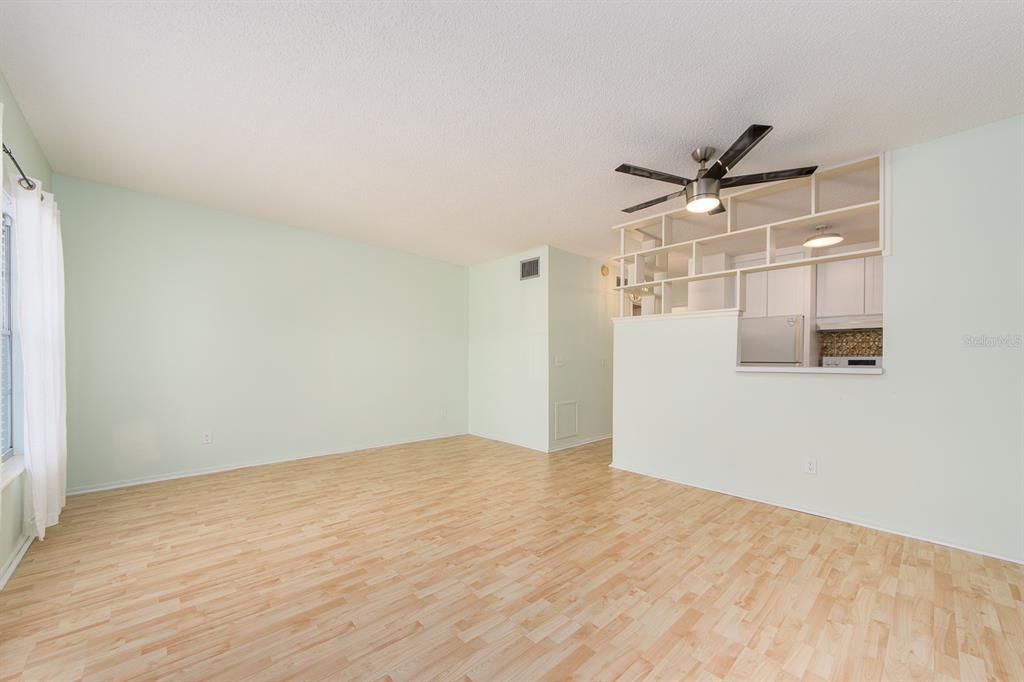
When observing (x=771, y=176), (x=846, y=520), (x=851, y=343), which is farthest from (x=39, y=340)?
(x=851, y=343)

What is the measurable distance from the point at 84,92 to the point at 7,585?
2.78m

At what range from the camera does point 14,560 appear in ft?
7.58

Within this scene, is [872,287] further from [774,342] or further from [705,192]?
[705,192]

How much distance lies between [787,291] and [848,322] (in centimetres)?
75

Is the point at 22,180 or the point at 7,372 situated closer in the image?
the point at 22,180

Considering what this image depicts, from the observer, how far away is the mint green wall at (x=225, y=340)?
3.63 m

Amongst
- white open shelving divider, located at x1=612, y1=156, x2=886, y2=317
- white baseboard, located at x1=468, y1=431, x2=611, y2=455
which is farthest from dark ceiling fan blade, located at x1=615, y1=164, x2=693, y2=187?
white baseboard, located at x1=468, y1=431, x2=611, y2=455

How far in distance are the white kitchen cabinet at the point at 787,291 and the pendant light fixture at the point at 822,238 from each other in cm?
68

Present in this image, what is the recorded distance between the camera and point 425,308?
6.05 metres

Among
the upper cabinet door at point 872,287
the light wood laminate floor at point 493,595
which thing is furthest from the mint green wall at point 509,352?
the upper cabinet door at point 872,287

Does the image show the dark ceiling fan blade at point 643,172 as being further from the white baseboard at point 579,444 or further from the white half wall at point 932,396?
the white baseboard at point 579,444

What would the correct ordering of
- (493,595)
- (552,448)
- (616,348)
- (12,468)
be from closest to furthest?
(493,595) → (12,468) → (616,348) → (552,448)

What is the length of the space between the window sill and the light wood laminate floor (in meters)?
0.52

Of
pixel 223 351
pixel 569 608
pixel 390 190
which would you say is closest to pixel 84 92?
pixel 390 190
